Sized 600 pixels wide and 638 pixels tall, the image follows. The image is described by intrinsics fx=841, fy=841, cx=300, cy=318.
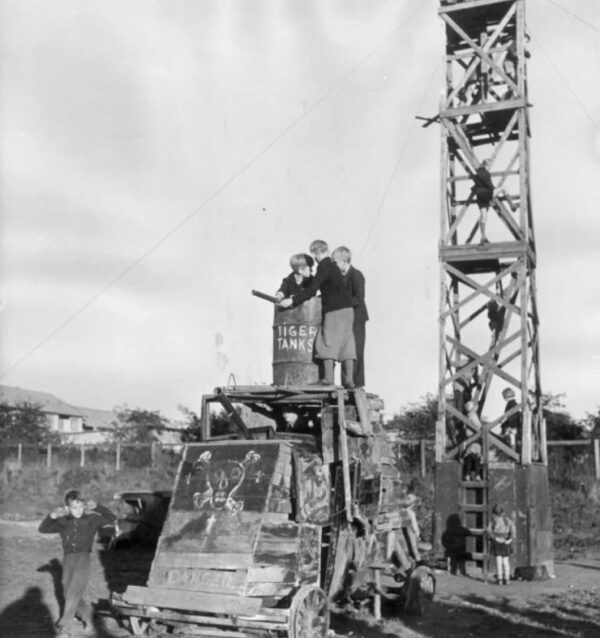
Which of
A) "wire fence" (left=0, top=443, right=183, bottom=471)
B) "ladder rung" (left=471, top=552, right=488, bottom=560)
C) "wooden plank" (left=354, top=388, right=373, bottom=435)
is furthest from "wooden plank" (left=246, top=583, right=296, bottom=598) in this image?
"wire fence" (left=0, top=443, right=183, bottom=471)

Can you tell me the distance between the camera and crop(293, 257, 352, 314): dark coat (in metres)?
10.8

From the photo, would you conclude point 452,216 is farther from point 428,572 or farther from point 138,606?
point 138,606

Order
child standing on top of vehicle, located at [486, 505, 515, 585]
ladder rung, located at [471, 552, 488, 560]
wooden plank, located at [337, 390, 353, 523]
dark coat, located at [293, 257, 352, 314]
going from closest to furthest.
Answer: wooden plank, located at [337, 390, 353, 523] → dark coat, located at [293, 257, 352, 314] → child standing on top of vehicle, located at [486, 505, 515, 585] → ladder rung, located at [471, 552, 488, 560]

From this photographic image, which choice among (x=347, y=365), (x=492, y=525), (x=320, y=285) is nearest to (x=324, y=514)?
(x=347, y=365)

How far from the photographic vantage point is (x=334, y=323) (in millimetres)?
10938

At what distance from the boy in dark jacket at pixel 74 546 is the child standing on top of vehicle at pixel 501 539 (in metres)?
7.69

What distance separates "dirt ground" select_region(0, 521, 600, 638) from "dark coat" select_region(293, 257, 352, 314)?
3973 mm

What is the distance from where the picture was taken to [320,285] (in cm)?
1078

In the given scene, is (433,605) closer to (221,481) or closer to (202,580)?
(221,481)

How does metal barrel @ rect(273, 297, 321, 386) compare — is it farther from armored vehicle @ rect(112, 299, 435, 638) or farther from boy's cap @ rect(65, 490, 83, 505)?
boy's cap @ rect(65, 490, 83, 505)

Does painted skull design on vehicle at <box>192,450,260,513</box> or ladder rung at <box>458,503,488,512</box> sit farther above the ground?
painted skull design on vehicle at <box>192,450,260,513</box>

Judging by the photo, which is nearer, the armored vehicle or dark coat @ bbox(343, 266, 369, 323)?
the armored vehicle

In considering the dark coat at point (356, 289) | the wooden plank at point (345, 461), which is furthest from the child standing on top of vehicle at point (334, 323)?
the wooden plank at point (345, 461)

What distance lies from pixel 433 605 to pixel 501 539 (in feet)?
10.7
